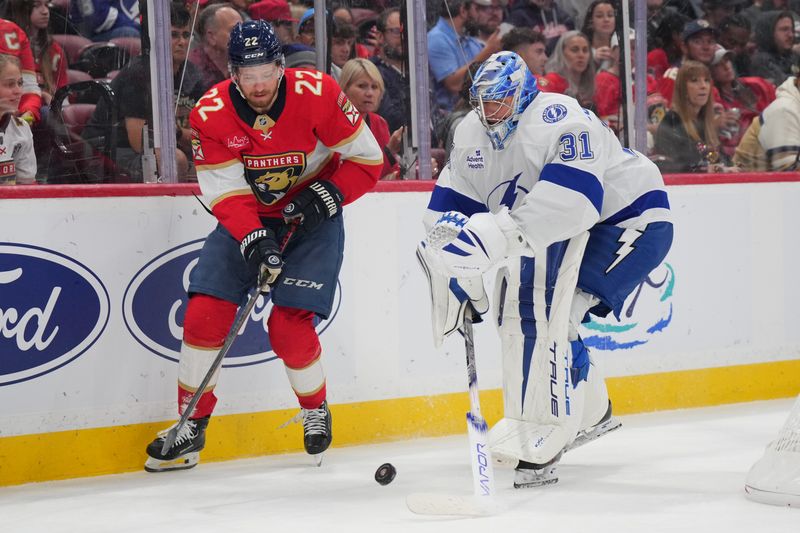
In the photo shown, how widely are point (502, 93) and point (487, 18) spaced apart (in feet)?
5.03

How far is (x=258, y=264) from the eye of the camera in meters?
3.35

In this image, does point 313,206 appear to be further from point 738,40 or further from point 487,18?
point 738,40

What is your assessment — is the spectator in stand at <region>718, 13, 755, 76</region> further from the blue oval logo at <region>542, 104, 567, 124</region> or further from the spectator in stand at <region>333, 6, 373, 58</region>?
the blue oval logo at <region>542, 104, 567, 124</region>

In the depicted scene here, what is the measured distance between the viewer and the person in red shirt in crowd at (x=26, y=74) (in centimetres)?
355

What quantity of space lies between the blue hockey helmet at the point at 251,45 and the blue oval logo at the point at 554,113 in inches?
31.1

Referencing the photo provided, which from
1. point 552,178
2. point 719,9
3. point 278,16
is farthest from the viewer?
point 719,9

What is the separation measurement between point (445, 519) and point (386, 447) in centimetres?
107

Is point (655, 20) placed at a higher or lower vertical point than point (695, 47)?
higher

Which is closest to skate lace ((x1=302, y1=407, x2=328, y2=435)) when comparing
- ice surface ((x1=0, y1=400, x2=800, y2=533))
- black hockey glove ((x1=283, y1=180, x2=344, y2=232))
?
ice surface ((x1=0, y1=400, x2=800, y2=533))

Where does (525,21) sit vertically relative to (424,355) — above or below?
above

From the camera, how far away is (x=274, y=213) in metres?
3.57

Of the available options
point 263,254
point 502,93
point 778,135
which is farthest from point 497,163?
point 778,135

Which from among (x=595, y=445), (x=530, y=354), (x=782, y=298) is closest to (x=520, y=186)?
(x=530, y=354)

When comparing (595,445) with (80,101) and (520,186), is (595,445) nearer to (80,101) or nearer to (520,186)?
(520,186)
